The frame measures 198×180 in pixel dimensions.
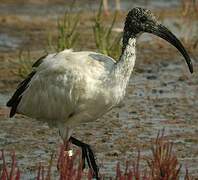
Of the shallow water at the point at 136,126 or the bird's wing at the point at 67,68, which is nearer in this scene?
the bird's wing at the point at 67,68

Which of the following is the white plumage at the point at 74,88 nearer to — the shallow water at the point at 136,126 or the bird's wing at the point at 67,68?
the bird's wing at the point at 67,68

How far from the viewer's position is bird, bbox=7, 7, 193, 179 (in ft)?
23.9

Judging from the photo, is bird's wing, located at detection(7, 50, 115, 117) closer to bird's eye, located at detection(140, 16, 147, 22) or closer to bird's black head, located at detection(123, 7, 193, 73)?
bird's black head, located at detection(123, 7, 193, 73)

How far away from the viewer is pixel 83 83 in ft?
24.0

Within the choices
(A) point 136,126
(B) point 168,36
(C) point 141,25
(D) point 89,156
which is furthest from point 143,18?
(A) point 136,126

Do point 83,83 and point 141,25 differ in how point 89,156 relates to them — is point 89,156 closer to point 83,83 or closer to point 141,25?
point 83,83

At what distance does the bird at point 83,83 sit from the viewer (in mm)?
7293

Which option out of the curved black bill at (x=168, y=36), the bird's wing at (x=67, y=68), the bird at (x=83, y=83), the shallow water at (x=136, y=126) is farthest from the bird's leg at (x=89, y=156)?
the curved black bill at (x=168, y=36)

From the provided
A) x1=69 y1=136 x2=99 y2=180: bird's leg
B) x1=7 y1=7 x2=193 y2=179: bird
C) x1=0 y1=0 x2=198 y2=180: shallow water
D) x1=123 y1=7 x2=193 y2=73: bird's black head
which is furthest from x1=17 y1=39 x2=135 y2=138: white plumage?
x1=0 y1=0 x2=198 y2=180: shallow water

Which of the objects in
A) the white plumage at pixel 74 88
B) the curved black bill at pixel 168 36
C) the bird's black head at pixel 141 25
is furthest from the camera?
the bird's black head at pixel 141 25

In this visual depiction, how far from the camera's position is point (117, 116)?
9.93m

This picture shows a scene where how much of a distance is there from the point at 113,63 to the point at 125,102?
10.2ft

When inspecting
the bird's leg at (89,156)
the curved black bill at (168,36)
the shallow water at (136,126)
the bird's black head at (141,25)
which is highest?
the bird's black head at (141,25)

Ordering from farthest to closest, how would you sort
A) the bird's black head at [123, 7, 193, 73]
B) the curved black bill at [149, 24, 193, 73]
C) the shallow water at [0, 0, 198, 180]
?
1. the shallow water at [0, 0, 198, 180]
2. the bird's black head at [123, 7, 193, 73]
3. the curved black bill at [149, 24, 193, 73]
